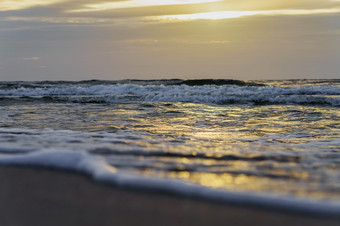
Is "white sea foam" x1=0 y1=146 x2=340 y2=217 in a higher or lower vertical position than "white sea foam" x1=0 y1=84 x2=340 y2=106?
higher

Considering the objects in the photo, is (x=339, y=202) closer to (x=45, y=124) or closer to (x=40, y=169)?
(x=40, y=169)

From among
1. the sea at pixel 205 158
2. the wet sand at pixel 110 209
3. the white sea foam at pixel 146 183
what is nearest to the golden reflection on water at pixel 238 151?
the sea at pixel 205 158

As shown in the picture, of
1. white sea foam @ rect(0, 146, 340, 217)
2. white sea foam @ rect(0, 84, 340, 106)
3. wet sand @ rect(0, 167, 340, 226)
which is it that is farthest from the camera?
white sea foam @ rect(0, 84, 340, 106)

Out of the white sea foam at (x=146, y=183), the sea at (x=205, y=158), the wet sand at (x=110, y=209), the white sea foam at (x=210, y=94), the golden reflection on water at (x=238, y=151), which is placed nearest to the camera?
the wet sand at (x=110, y=209)

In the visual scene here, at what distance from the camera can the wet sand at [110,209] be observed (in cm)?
144

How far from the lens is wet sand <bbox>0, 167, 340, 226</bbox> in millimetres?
1444

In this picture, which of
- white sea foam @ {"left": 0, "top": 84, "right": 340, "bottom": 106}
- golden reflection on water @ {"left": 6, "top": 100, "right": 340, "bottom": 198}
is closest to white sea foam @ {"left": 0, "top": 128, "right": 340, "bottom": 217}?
golden reflection on water @ {"left": 6, "top": 100, "right": 340, "bottom": 198}

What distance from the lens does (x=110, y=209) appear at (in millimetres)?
1571

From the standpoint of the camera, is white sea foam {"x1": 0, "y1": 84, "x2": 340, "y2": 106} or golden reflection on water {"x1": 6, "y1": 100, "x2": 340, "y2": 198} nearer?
golden reflection on water {"x1": 6, "y1": 100, "x2": 340, "y2": 198}

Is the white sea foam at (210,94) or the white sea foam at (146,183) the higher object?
the white sea foam at (146,183)

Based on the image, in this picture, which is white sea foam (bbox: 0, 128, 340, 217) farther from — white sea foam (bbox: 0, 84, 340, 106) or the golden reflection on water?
white sea foam (bbox: 0, 84, 340, 106)

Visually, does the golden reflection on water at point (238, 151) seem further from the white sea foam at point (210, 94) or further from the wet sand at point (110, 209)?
the white sea foam at point (210, 94)

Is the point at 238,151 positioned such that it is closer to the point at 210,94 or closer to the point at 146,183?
the point at 146,183

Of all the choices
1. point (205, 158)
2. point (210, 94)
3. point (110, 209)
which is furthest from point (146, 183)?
point (210, 94)
